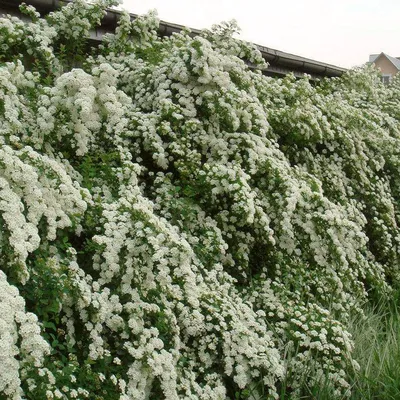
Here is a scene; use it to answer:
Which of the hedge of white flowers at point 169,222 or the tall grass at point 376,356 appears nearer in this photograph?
the hedge of white flowers at point 169,222

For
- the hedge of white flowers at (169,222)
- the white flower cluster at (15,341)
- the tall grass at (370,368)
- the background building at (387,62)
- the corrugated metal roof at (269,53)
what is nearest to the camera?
the white flower cluster at (15,341)

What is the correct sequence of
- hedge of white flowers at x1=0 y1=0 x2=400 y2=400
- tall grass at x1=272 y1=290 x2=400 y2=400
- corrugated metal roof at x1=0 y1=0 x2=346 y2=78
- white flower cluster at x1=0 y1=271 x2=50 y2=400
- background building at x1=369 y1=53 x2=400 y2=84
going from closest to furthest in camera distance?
1. white flower cluster at x1=0 y1=271 x2=50 y2=400
2. hedge of white flowers at x1=0 y1=0 x2=400 y2=400
3. tall grass at x1=272 y1=290 x2=400 y2=400
4. corrugated metal roof at x1=0 y1=0 x2=346 y2=78
5. background building at x1=369 y1=53 x2=400 y2=84

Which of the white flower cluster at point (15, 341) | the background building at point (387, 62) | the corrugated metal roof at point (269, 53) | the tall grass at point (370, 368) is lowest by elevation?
the tall grass at point (370, 368)

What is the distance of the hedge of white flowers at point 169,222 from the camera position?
9.89ft

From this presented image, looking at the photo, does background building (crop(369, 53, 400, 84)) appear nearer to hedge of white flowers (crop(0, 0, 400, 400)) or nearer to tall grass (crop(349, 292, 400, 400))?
hedge of white flowers (crop(0, 0, 400, 400))

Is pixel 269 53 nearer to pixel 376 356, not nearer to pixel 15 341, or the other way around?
pixel 376 356

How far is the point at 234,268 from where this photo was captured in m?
4.76

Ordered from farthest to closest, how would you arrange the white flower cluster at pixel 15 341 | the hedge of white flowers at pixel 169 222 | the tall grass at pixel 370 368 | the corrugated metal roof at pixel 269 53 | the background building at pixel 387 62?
the background building at pixel 387 62 → the corrugated metal roof at pixel 269 53 → the tall grass at pixel 370 368 → the hedge of white flowers at pixel 169 222 → the white flower cluster at pixel 15 341

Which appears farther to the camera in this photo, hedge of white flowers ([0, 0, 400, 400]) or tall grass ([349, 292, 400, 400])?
tall grass ([349, 292, 400, 400])

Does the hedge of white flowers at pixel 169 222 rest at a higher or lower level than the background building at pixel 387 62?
lower

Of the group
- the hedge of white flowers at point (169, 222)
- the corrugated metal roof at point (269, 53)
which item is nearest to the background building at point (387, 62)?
the corrugated metal roof at point (269, 53)

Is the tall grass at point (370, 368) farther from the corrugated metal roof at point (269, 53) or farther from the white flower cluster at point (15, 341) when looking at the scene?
the corrugated metal roof at point (269, 53)

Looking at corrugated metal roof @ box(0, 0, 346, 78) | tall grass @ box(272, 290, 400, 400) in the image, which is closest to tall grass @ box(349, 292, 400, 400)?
tall grass @ box(272, 290, 400, 400)

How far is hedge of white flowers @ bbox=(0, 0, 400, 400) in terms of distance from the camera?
3.01 meters
